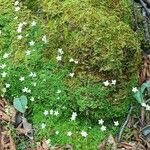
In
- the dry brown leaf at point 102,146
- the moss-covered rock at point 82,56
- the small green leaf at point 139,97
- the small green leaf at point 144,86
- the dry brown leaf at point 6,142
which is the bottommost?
the dry brown leaf at point 102,146

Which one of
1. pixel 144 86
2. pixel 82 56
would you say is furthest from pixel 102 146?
pixel 82 56

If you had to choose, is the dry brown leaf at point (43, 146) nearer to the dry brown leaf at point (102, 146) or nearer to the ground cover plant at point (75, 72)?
the ground cover plant at point (75, 72)

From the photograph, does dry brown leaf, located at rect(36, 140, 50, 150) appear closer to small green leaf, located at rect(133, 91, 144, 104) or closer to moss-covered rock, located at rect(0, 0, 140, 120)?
moss-covered rock, located at rect(0, 0, 140, 120)

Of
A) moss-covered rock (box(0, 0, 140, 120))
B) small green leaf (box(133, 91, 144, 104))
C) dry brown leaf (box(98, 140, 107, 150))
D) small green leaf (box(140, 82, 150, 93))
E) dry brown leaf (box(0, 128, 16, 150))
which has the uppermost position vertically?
moss-covered rock (box(0, 0, 140, 120))

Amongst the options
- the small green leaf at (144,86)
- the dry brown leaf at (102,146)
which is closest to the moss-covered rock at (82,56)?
the small green leaf at (144,86)

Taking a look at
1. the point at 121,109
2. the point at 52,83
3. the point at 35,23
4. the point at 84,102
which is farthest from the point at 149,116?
the point at 35,23

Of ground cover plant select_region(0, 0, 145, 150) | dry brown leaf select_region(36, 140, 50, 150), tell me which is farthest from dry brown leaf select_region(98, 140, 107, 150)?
dry brown leaf select_region(36, 140, 50, 150)

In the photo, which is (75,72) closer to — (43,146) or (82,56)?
(82,56)

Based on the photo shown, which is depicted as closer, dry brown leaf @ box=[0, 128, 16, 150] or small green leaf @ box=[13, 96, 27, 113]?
dry brown leaf @ box=[0, 128, 16, 150]

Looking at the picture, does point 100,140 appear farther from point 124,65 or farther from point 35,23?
point 35,23
